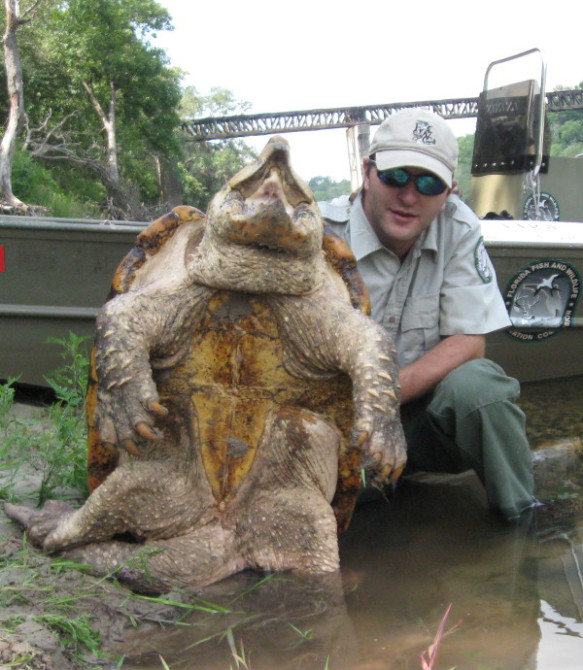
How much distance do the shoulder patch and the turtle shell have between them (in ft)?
2.45

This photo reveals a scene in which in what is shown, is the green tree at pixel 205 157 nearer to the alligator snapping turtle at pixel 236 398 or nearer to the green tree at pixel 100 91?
the green tree at pixel 100 91

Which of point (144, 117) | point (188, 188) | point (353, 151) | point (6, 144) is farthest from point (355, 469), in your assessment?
point (188, 188)

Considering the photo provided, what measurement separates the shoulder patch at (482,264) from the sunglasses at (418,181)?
1.15 ft

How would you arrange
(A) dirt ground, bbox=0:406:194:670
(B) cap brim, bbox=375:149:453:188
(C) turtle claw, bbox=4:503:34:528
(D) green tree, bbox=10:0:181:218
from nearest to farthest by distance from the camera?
(A) dirt ground, bbox=0:406:194:670 < (C) turtle claw, bbox=4:503:34:528 < (B) cap brim, bbox=375:149:453:188 < (D) green tree, bbox=10:0:181:218

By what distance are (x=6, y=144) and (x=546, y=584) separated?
56.1 feet

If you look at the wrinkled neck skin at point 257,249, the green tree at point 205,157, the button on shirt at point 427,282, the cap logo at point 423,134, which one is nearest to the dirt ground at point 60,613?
the wrinkled neck skin at point 257,249

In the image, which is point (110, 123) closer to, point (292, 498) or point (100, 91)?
point (100, 91)

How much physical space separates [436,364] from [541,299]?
1841mm

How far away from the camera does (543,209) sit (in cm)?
501

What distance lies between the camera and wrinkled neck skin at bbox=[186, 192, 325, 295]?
78.8 inches

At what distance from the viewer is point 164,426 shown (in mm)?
2199

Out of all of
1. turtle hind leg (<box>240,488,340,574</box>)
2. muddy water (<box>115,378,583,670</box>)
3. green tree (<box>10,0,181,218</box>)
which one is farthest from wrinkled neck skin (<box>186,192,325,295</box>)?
green tree (<box>10,0,181,218</box>)

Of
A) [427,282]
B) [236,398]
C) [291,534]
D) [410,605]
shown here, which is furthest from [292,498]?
[427,282]

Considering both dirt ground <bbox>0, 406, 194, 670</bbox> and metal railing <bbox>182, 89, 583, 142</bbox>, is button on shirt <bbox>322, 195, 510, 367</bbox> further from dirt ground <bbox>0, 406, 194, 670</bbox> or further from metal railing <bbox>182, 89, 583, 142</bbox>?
metal railing <bbox>182, 89, 583, 142</bbox>
